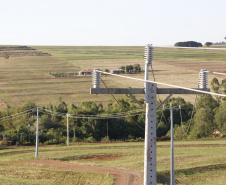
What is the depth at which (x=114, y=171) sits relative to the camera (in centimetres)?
3142

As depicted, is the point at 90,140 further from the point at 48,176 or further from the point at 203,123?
the point at 48,176

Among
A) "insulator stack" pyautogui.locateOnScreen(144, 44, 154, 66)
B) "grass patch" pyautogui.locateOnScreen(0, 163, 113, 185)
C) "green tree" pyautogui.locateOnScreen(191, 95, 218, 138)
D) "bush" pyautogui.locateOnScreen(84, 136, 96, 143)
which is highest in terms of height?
"insulator stack" pyautogui.locateOnScreen(144, 44, 154, 66)

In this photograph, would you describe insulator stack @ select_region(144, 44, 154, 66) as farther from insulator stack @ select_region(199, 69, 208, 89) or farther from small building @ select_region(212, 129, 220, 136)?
small building @ select_region(212, 129, 220, 136)

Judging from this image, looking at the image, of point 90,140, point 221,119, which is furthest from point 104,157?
point 221,119

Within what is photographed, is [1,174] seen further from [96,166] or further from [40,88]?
[40,88]

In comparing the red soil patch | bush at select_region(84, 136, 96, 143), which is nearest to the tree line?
bush at select_region(84, 136, 96, 143)

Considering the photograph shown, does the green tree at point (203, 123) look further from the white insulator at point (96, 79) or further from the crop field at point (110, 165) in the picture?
the white insulator at point (96, 79)

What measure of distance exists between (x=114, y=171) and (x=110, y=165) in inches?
122

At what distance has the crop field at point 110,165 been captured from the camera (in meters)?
29.0

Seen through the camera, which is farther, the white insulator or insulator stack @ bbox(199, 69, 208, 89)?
the white insulator

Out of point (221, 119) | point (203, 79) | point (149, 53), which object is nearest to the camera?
point (149, 53)

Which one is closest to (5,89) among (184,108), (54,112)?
(54,112)

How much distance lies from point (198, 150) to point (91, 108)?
88.5 ft

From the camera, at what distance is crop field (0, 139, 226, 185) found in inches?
1144
